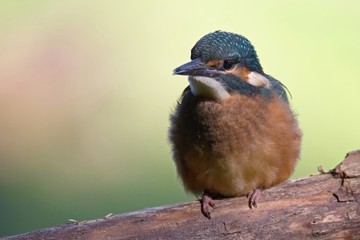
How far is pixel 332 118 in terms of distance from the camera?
23.2ft

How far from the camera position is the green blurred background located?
6.65 meters

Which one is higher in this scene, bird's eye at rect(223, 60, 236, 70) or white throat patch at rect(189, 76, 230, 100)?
bird's eye at rect(223, 60, 236, 70)

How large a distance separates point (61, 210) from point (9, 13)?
255 centimetres

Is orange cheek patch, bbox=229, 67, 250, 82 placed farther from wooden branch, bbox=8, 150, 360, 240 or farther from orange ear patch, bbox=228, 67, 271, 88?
wooden branch, bbox=8, 150, 360, 240

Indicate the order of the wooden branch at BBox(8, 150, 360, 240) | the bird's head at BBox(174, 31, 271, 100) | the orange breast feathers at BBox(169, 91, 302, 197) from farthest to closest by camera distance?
the orange breast feathers at BBox(169, 91, 302, 197) → the bird's head at BBox(174, 31, 271, 100) → the wooden branch at BBox(8, 150, 360, 240)

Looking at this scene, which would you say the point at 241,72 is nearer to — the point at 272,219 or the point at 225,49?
the point at 225,49

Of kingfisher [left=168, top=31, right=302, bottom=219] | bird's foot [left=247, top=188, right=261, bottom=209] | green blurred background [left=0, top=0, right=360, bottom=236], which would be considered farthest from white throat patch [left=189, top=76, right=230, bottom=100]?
green blurred background [left=0, top=0, right=360, bottom=236]

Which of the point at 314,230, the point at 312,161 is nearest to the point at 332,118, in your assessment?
the point at 312,161

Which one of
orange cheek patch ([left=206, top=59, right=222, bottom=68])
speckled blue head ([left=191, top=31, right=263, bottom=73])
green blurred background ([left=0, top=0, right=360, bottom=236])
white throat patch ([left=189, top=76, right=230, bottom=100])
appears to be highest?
speckled blue head ([left=191, top=31, right=263, bottom=73])

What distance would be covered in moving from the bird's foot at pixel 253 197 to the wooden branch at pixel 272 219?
2 centimetres

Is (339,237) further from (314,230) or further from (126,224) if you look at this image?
(126,224)

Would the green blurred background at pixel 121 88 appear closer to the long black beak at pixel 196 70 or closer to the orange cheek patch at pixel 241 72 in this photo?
the orange cheek patch at pixel 241 72

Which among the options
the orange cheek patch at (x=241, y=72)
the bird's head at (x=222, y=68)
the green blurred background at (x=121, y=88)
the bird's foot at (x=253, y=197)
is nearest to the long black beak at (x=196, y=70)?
the bird's head at (x=222, y=68)

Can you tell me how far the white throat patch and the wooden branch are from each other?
47cm
